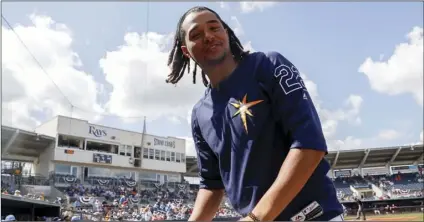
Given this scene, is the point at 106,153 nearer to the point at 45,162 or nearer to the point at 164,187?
the point at 45,162

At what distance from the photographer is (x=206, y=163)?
142 centimetres

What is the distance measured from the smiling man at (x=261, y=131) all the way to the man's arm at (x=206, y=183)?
9 centimetres

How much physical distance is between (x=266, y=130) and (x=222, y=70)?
0.86 feet

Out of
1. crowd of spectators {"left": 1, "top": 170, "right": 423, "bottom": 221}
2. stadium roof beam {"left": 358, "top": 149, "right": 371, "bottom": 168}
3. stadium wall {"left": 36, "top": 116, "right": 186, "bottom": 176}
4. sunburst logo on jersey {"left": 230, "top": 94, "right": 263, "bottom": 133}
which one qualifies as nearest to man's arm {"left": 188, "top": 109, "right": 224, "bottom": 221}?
sunburst logo on jersey {"left": 230, "top": 94, "right": 263, "bottom": 133}

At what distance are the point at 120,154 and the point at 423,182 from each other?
1199 inches

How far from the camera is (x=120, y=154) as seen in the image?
39438 mm

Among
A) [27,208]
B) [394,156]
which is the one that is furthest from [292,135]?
[394,156]

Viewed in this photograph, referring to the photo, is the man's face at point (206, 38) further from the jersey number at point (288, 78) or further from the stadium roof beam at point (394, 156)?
the stadium roof beam at point (394, 156)

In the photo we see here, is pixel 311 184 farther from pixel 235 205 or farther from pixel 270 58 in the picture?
pixel 270 58

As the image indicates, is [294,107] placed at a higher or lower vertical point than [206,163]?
higher

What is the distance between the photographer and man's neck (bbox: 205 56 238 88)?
1.27 metres

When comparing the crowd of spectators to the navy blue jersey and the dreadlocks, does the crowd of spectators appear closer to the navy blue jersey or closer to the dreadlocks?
the dreadlocks

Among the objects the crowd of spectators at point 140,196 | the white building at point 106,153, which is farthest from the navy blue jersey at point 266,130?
the white building at point 106,153

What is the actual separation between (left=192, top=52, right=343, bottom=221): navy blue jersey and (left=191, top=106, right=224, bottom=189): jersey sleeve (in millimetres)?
154
